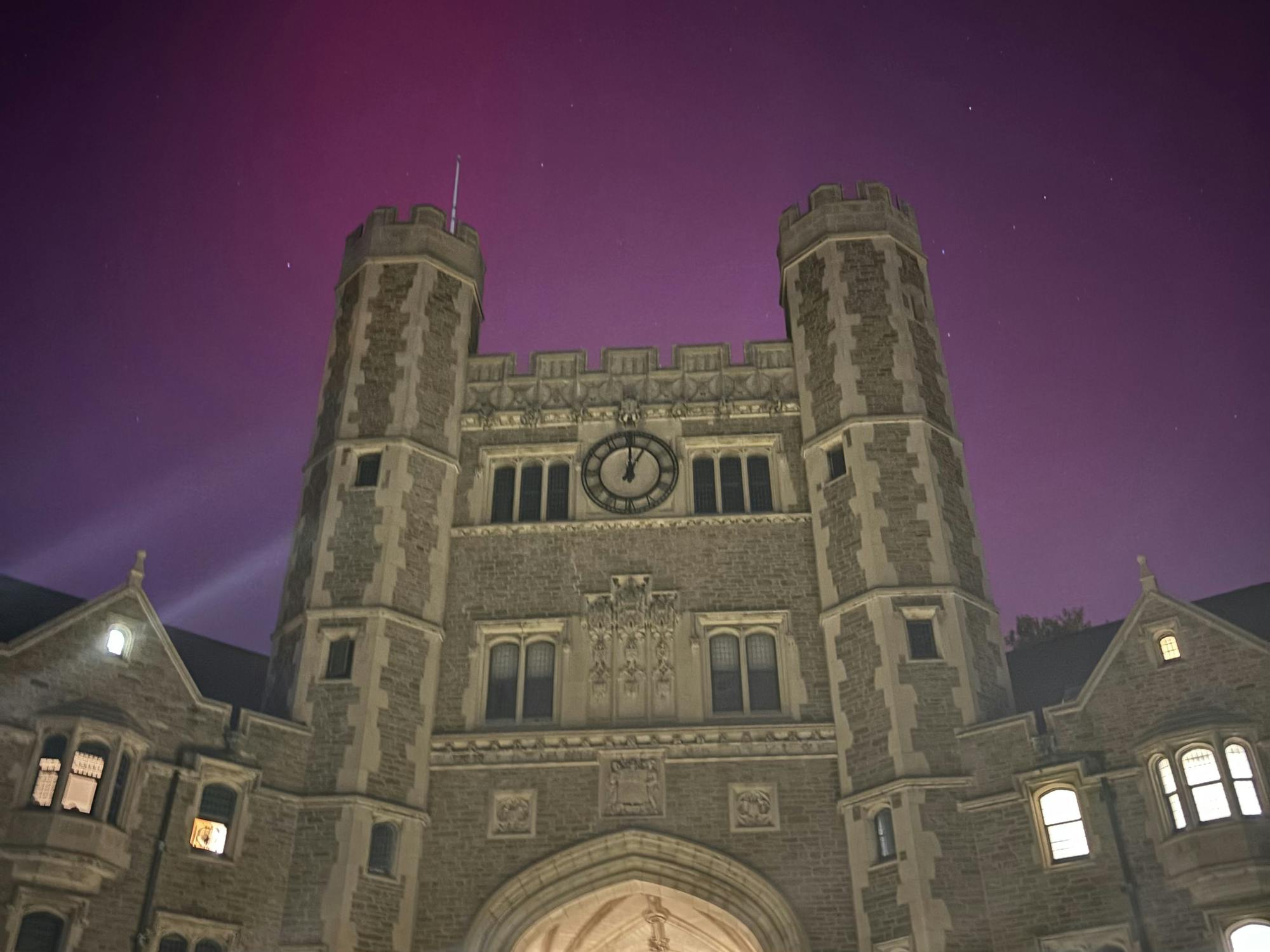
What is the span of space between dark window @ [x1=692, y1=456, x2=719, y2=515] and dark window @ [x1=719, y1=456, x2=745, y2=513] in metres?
0.21

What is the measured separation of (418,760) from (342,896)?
10.1ft

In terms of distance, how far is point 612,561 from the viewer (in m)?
26.3

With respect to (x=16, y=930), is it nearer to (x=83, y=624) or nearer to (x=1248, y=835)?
(x=83, y=624)

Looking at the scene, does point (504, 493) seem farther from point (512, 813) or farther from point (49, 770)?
point (49, 770)

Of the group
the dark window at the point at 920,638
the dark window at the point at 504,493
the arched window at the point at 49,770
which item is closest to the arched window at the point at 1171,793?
the dark window at the point at 920,638

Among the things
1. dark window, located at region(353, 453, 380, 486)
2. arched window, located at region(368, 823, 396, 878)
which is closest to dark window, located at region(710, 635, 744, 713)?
arched window, located at region(368, 823, 396, 878)

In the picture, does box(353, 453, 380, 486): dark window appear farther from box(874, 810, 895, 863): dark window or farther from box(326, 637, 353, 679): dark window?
box(874, 810, 895, 863): dark window

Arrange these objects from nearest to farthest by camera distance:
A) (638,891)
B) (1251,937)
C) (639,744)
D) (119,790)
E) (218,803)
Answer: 1. (1251,937)
2. (119,790)
3. (218,803)
4. (638,891)
5. (639,744)

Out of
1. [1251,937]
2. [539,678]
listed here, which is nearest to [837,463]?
[539,678]

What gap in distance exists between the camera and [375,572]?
25219mm

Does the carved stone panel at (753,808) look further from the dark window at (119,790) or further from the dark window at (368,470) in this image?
the dark window at (119,790)

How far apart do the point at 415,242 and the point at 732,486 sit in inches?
390

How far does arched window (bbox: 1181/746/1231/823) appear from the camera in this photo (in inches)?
744

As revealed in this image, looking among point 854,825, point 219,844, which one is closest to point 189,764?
point 219,844
